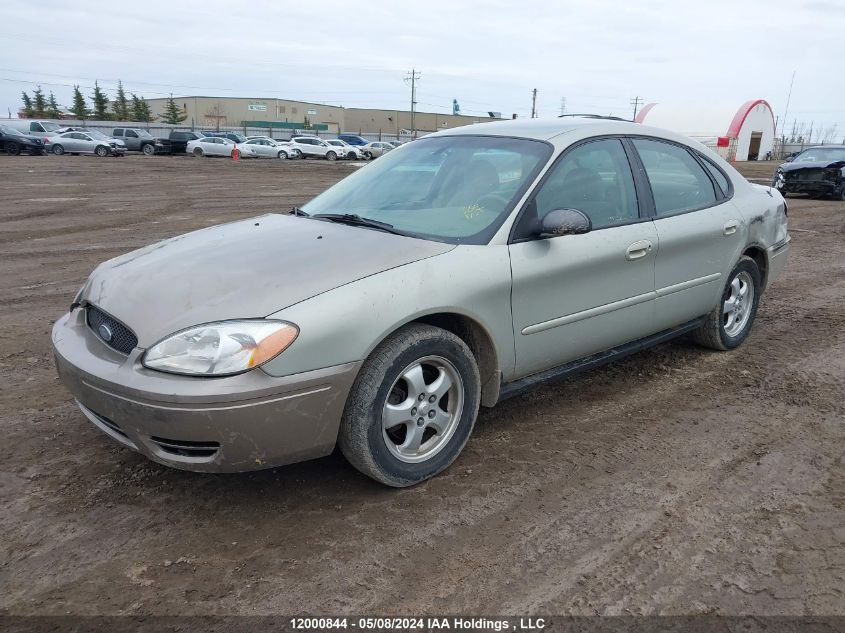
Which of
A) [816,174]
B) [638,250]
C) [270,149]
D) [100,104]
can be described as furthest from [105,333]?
[100,104]

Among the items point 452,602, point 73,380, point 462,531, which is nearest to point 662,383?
point 462,531

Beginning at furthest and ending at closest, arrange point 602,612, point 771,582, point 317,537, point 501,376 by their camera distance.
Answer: point 501,376
point 317,537
point 771,582
point 602,612

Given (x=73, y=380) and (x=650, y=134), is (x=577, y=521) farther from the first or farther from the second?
(x=650, y=134)

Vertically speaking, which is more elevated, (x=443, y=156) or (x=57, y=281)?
(x=443, y=156)

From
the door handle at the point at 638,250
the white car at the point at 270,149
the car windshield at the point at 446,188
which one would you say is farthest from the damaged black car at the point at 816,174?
the white car at the point at 270,149

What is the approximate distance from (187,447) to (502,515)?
135 centimetres

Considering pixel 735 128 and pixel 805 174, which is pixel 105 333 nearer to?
pixel 805 174

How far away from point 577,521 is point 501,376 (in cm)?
81

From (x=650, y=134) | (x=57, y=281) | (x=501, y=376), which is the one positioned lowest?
(x=57, y=281)

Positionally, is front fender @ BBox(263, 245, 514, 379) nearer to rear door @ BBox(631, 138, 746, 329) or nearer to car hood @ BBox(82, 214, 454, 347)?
car hood @ BBox(82, 214, 454, 347)

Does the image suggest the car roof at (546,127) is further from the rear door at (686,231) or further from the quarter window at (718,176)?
the quarter window at (718,176)

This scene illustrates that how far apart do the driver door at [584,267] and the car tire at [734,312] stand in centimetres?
95

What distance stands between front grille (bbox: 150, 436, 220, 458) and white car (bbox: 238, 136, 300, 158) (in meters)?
41.5

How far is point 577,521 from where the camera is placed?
2.87 m
